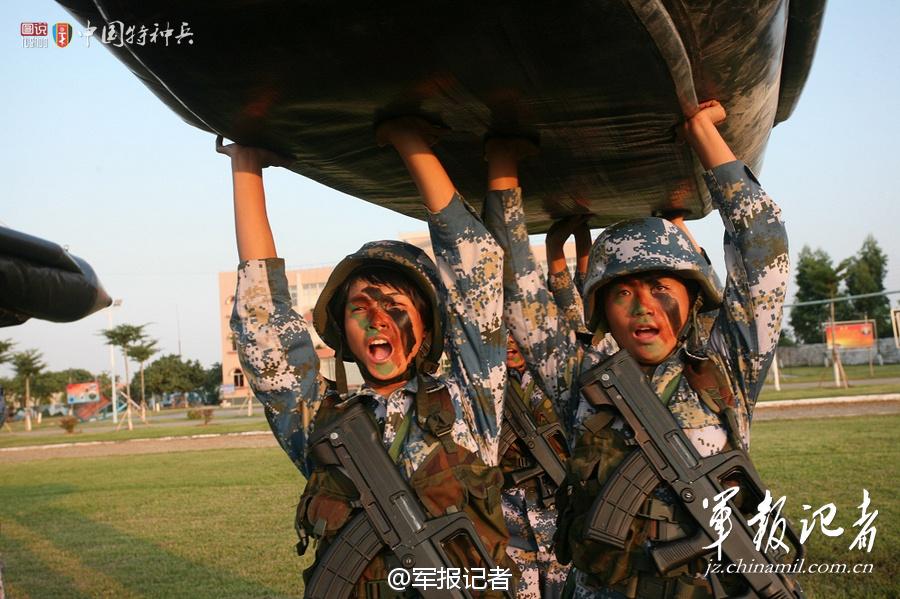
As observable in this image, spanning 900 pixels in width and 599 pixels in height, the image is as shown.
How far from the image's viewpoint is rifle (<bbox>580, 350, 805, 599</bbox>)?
6.80 ft

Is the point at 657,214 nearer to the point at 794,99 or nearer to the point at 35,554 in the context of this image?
the point at 794,99

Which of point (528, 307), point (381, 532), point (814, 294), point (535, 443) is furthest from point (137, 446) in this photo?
point (814, 294)

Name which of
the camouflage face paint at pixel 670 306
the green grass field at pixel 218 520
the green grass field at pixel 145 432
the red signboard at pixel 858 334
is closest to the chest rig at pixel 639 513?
the camouflage face paint at pixel 670 306

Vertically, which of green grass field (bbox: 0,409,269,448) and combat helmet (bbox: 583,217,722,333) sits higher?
combat helmet (bbox: 583,217,722,333)

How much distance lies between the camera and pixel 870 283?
51.8m

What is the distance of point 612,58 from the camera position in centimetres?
182

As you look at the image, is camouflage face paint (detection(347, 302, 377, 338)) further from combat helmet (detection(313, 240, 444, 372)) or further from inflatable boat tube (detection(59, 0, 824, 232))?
inflatable boat tube (detection(59, 0, 824, 232))

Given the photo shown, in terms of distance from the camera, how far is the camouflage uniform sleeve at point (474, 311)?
2.28 m

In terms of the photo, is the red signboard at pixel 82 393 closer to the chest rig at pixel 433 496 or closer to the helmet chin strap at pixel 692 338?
the chest rig at pixel 433 496

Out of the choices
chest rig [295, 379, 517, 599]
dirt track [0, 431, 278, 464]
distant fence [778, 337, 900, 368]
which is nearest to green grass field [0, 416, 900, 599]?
chest rig [295, 379, 517, 599]

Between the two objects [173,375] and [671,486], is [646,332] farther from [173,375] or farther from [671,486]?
[173,375]

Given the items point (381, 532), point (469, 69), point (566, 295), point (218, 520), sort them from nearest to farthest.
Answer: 1. point (469, 69)
2. point (381, 532)
3. point (566, 295)
4. point (218, 520)

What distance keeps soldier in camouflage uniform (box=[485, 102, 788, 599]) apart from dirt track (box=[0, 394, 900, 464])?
1667 centimetres

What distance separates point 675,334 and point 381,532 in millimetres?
1011
